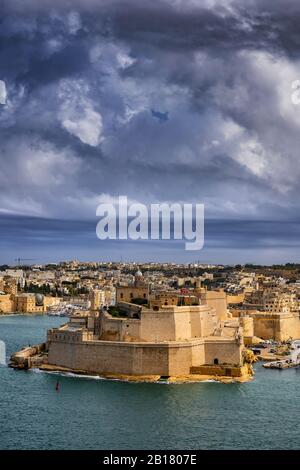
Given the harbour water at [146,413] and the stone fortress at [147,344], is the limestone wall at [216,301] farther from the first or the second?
the harbour water at [146,413]

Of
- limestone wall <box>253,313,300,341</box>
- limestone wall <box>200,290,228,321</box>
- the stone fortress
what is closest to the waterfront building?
the stone fortress

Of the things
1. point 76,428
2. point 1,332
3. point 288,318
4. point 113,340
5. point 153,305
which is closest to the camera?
point 76,428

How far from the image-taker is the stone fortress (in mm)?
18000

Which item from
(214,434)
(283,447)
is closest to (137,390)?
(214,434)

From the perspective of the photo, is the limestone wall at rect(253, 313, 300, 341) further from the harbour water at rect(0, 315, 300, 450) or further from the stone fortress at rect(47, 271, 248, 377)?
the harbour water at rect(0, 315, 300, 450)

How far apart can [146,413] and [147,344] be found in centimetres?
375

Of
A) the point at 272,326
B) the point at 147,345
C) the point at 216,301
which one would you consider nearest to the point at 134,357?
the point at 147,345

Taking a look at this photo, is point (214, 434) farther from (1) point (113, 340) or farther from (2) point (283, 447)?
(1) point (113, 340)

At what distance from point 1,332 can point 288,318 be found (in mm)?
11816

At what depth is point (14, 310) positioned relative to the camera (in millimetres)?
46688

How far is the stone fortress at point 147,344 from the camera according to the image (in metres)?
18.0

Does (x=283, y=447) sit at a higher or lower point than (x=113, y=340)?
lower
